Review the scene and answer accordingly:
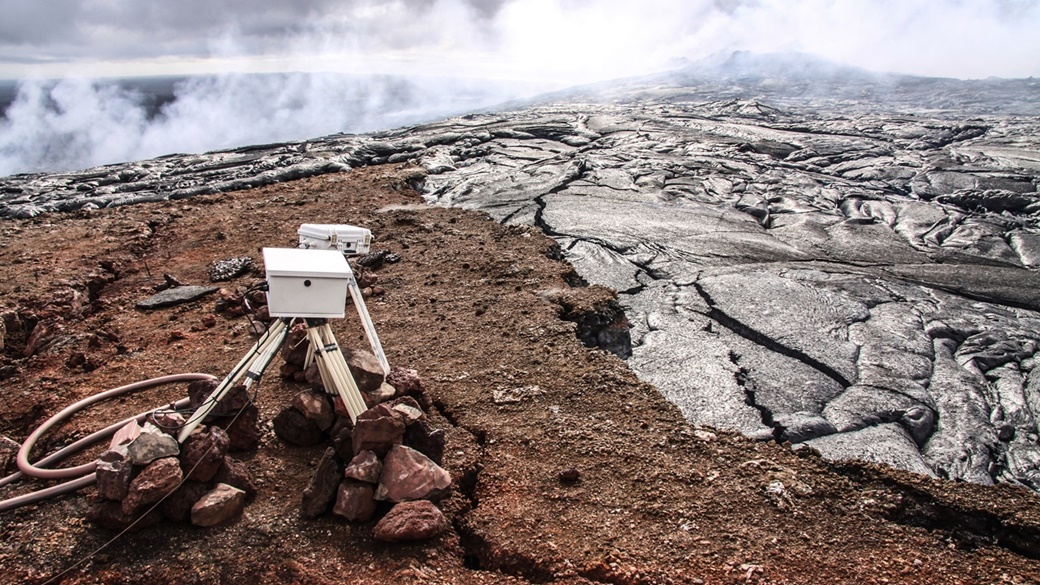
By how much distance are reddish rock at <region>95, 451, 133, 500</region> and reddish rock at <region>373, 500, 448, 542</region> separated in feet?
3.63

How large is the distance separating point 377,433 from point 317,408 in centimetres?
64

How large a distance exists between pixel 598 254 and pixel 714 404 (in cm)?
320

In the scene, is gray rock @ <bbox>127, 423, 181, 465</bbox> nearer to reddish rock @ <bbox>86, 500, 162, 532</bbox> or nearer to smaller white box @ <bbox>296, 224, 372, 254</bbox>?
reddish rock @ <bbox>86, 500, 162, 532</bbox>

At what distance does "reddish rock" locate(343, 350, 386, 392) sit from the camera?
129 inches

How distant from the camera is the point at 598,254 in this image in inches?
276

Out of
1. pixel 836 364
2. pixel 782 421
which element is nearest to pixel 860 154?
pixel 836 364

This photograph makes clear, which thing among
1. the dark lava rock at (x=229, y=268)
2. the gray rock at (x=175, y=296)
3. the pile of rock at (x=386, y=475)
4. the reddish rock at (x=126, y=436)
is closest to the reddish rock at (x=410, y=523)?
the pile of rock at (x=386, y=475)

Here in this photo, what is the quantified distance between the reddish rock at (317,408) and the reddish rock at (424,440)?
1.77 feet

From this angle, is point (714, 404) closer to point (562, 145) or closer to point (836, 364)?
point (836, 364)

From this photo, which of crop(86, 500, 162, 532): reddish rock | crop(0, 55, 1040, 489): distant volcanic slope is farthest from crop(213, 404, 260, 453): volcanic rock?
crop(0, 55, 1040, 489): distant volcanic slope

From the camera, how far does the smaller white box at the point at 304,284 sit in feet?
8.43

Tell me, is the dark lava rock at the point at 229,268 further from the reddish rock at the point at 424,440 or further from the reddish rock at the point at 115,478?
the reddish rock at the point at 424,440

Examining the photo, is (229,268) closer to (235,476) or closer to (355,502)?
(235,476)

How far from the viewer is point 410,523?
2.55 metres
